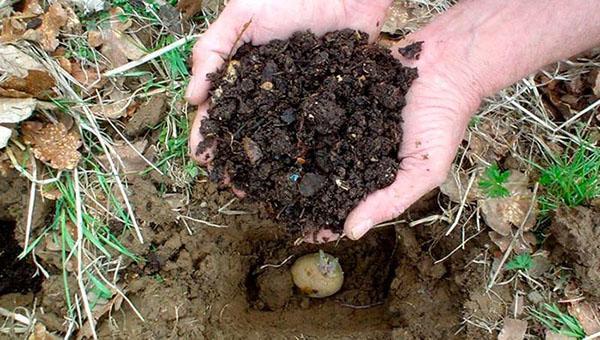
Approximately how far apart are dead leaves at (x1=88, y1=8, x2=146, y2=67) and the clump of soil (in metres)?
1.78

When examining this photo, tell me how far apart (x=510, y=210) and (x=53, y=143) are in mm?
Result: 1774

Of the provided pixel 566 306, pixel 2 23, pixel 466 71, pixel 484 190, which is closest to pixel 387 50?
pixel 466 71

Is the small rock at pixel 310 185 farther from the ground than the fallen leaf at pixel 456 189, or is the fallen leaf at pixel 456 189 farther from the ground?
the small rock at pixel 310 185

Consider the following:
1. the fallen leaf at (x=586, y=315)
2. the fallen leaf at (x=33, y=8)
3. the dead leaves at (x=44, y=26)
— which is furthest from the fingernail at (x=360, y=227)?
the fallen leaf at (x=33, y=8)

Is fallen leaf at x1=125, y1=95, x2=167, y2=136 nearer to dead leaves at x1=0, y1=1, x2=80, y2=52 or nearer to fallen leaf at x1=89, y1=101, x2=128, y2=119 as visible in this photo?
fallen leaf at x1=89, y1=101, x2=128, y2=119

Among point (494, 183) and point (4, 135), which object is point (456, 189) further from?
point (4, 135)

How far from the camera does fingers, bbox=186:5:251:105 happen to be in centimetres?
224

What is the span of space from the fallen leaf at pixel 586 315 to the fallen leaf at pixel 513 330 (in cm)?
19

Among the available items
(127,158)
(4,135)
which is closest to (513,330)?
(127,158)

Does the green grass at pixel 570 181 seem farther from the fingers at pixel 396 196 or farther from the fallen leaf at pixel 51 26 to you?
the fallen leaf at pixel 51 26

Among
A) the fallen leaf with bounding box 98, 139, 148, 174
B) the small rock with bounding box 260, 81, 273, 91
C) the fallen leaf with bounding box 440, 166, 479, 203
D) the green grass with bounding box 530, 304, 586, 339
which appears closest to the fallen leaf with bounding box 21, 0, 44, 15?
the fallen leaf with bounding box 98, 139, 148, 174

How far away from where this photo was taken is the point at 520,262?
252cm

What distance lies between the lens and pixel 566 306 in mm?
2502

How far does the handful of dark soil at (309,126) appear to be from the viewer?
7.03 ft
